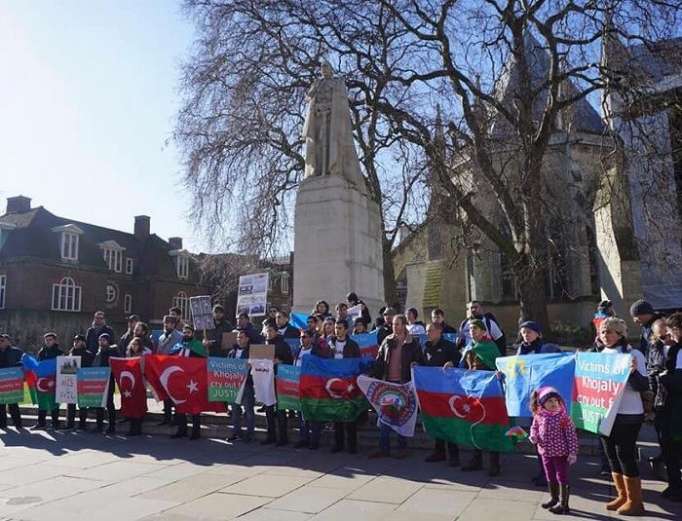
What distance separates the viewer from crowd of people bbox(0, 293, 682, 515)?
5.55 metres

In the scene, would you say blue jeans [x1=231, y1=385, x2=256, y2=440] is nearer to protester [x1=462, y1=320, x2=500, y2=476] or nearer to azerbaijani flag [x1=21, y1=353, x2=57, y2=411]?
protester [x1=462, y1=320, x2=500, y2=476]

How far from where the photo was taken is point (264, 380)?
369 inches

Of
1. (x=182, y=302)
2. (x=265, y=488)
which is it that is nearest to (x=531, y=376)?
(x=265, y=488)

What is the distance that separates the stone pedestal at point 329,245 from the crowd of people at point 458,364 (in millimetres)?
1362

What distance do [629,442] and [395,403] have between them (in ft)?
10.8

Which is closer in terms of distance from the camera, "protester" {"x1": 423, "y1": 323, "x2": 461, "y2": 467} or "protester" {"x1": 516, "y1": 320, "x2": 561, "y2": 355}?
"protester" {"x1": 516, "y1": 320, "x2": 561, "y2": 355}

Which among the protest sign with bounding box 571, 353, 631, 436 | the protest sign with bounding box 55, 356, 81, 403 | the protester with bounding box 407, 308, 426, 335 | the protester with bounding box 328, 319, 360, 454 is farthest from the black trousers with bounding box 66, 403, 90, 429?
the protest sign with bounding box 571, 353, 631, 436

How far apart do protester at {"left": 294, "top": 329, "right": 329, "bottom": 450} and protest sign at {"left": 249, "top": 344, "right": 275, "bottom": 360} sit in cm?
45

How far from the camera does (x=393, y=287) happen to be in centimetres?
2634

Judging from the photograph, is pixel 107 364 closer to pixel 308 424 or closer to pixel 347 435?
pixel 308 424

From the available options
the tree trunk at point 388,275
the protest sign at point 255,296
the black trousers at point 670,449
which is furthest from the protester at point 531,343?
the tree trunk at point 388,275

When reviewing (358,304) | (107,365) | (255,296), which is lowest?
(107,365)

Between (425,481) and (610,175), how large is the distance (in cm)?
1562

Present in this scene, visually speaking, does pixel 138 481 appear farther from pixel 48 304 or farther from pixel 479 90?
pixel 48 304
